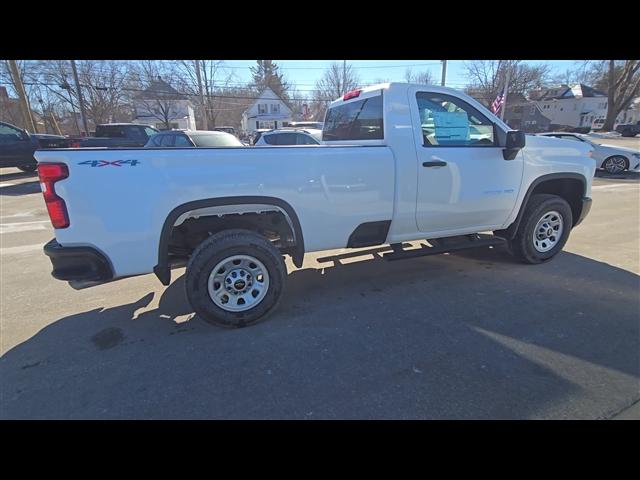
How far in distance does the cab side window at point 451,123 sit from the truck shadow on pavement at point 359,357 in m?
1.67

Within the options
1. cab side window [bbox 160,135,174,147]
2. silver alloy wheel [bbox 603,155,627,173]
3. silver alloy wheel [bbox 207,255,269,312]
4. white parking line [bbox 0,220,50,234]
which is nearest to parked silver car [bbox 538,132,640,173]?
silver alloy wheel [bbox 603,155,627,173]

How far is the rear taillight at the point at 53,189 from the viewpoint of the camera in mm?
2492

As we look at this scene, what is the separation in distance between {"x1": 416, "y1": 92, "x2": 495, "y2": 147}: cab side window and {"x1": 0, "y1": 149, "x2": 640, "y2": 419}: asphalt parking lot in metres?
1.66

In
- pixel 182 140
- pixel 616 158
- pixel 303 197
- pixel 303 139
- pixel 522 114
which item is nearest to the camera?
pixel 303 197

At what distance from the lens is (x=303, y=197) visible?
3.06 meters

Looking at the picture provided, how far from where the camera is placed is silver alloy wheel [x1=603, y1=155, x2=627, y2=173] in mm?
12094

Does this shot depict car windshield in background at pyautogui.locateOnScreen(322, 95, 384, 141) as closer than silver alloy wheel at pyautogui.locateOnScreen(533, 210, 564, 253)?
Yes

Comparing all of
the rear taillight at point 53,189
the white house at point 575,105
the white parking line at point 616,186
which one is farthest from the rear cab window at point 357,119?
the white house at point 575,105

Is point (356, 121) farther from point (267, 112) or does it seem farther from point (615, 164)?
point (267, 112)

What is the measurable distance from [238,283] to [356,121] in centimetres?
238

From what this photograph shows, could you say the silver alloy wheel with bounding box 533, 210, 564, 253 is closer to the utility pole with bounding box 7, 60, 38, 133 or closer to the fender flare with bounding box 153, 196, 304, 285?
the fender flare with bounding box 153, 196, 304, 285

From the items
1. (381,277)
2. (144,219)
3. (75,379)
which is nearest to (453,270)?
(381,277)

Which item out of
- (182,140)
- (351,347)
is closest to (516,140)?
(351,347)

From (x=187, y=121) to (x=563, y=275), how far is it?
177ft
